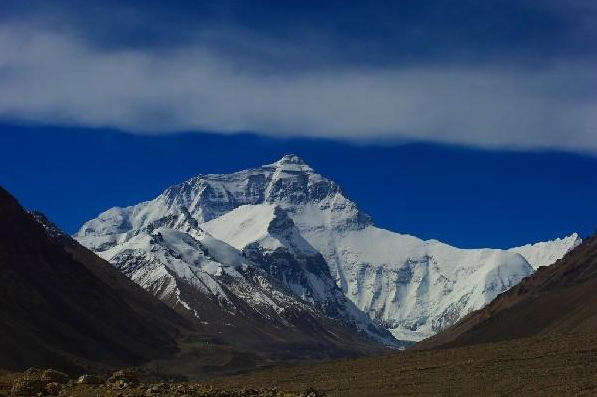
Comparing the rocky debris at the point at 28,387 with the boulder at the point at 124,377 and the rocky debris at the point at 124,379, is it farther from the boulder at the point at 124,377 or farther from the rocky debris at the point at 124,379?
the boulder at the point at 124,377

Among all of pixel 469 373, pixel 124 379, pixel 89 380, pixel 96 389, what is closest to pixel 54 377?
pixel 89 380

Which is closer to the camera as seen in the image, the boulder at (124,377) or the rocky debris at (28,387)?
the rocky debris at (28,387)

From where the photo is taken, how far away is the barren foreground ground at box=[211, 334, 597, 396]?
389ft

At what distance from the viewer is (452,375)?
135125 millimetres

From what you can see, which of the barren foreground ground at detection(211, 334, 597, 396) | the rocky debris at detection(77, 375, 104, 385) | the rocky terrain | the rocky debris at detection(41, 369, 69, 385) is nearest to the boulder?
the rocky terrain

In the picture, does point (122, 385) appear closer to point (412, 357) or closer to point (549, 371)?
point (549, 371)

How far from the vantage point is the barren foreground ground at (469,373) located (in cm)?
11844

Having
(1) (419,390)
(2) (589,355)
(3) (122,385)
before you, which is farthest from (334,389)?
(3) (122,385)

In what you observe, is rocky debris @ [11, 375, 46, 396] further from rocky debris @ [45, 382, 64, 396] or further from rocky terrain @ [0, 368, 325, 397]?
rocky debris @ [45, 382, 64, 396]

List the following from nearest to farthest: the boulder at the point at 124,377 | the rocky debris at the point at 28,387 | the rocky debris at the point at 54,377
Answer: the rocky debris at the point at 28,387
the rocky debris at the point at 54,377
the boulder at the point at 124,377

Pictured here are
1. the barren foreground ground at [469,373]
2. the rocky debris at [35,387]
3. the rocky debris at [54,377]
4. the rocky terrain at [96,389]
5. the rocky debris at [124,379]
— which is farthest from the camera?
the barren foreground ground at [469,373]

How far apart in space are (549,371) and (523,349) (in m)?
24.4

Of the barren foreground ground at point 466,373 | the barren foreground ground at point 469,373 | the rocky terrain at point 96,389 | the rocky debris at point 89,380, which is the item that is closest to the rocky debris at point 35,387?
the rocky terrain at point 96,389

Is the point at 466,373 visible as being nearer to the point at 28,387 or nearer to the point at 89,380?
the point at 89,380
